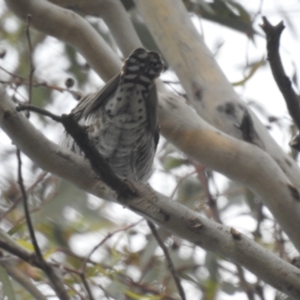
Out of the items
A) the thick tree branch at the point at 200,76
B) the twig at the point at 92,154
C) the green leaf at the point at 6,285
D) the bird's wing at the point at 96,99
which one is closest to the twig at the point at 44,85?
the bird's wing at the point at 96,99

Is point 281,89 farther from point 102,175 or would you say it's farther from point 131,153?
point 131,153

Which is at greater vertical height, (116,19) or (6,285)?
(116,19)

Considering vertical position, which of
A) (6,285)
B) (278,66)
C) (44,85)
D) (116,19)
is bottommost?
(6,285)

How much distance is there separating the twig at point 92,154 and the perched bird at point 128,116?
21.7 inches

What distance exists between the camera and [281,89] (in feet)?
7.53

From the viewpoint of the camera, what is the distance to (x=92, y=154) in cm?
204

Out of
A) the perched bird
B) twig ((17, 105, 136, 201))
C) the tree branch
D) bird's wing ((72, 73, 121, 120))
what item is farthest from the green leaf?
the tree branch

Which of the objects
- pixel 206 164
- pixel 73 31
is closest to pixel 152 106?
pixel 206 164

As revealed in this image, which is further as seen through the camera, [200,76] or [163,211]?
[200,76]

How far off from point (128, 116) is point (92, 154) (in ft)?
2.77

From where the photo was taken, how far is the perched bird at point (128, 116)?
2590 millimetres

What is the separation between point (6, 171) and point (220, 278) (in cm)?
141

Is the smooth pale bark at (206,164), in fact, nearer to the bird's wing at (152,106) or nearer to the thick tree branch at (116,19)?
the bird's wing at (152,106)

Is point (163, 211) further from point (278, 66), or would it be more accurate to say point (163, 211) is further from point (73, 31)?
point (73, 31)
